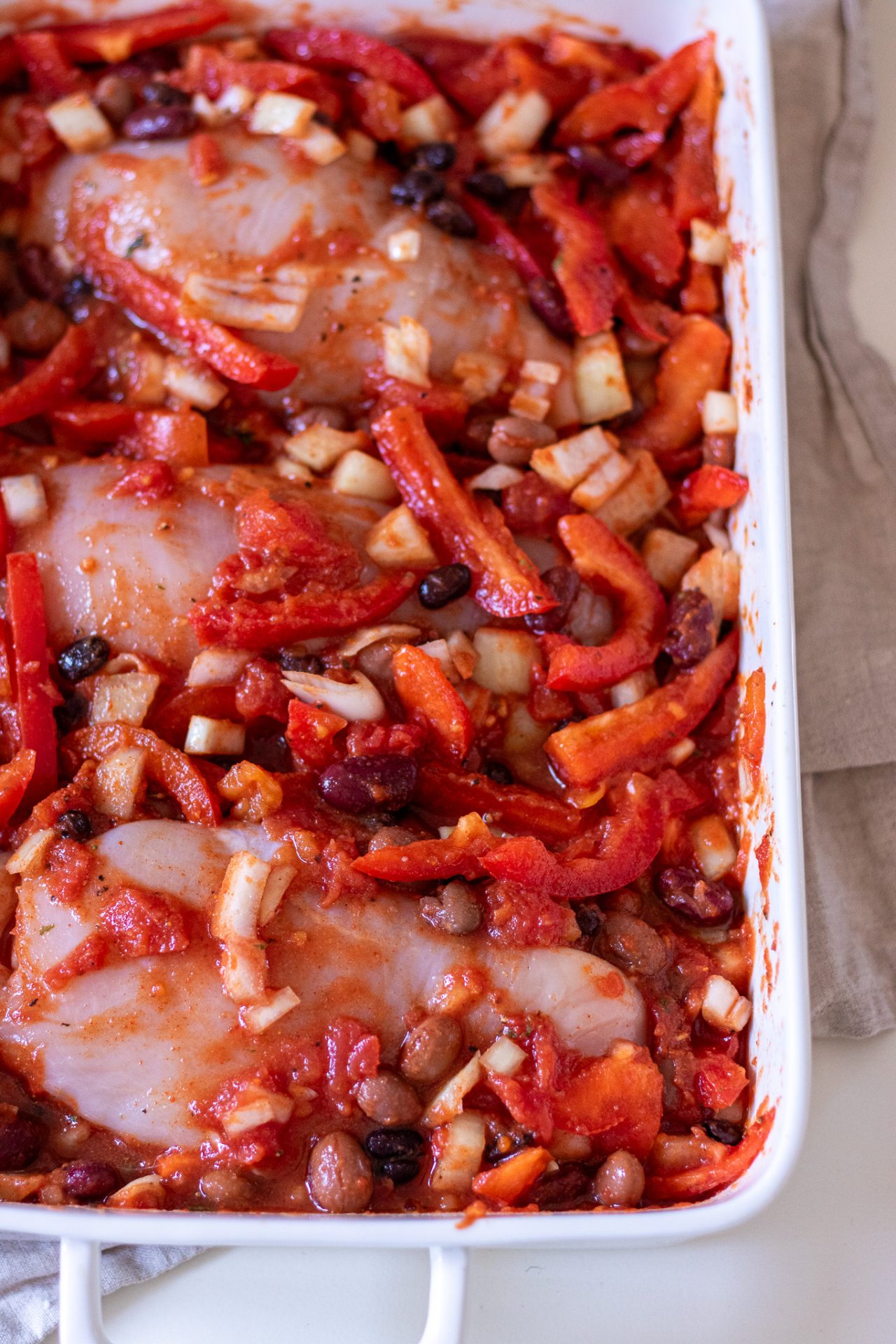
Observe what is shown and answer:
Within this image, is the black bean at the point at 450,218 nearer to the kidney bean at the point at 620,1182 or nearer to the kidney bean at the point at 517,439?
the kidney bean at the point at 517,439

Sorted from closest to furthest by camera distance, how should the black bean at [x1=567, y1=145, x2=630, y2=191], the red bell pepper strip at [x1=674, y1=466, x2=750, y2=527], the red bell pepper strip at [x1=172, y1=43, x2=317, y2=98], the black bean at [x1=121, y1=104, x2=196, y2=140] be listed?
the red bell pepper strip at [x1=674, y1=466, x2=750, y2=527], the black bean at [x1=121, y1=104, x2=196, y2=140], the red bell pepper strip at [x1=172, y1=43, x2=317, y2=98], the black bean at [x1=567, y1=145, x2=630, y2=191]

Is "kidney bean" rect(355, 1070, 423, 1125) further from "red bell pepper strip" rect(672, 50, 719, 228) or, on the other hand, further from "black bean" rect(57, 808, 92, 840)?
"red bell pepper strip" rect(672, 50, 719, 228)

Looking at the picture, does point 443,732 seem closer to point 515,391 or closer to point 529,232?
point 515,391

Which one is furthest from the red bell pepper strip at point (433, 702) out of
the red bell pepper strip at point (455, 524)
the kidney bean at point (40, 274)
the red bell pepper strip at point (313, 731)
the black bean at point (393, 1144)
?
the kidney bean at point (40, 274)

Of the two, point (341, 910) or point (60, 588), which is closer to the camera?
point (341, 910)

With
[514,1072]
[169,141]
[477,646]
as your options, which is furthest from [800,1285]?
[169,141]

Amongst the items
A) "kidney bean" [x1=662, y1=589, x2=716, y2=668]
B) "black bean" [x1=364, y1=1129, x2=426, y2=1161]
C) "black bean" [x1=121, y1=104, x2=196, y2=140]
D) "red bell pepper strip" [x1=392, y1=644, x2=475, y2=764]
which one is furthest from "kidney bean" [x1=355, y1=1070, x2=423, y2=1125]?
"black bean" [x1=121, y1=104, x2=196, y2=140]

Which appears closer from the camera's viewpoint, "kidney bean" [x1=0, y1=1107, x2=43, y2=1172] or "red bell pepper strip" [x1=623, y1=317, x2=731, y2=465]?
"kidney bean" [x1=0, y1=1107, x2=43, y2=1172]
